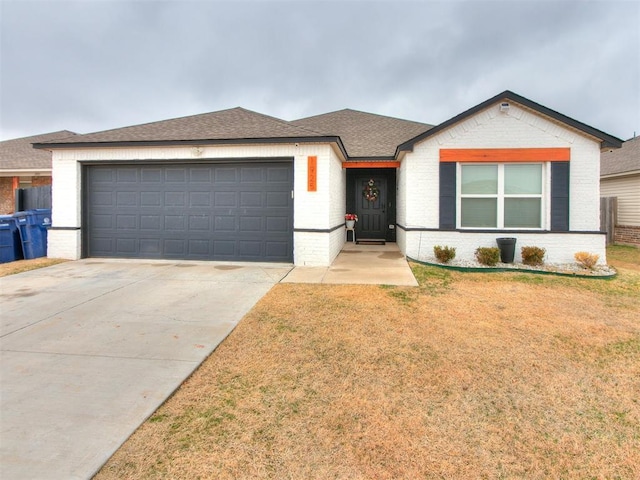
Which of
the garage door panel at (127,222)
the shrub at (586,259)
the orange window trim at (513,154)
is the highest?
the orange window trim at (513,154)

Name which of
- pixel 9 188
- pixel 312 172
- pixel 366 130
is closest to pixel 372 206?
pixel 366 130

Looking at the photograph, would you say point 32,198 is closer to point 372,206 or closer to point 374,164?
point 374,164

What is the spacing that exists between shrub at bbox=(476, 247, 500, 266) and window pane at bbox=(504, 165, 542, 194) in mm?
1751

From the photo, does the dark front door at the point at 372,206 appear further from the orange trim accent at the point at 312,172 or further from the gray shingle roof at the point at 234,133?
the orange trim accent at the point at 312,172

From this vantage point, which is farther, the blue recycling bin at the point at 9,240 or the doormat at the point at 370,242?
the doormat at the point at 370,242

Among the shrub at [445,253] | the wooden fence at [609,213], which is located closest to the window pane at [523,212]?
the shrub at [445,253]

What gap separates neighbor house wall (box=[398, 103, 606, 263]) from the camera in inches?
341

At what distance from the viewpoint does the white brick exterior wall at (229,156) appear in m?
8.60

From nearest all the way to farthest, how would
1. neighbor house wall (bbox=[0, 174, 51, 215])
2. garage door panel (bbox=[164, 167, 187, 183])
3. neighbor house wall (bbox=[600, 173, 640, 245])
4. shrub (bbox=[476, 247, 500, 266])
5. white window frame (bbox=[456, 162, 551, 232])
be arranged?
shrub (bbox=[476, 247, 500, 266]), white window frame (bbox=[456, 162, 551, 232]), garage door panel (bbox=[164, 167, 187, 183]), neighbor house wall (bbox=[600, 173, 640, 245]), neighbor house wall (bbox=[0, 174, 51, 215])

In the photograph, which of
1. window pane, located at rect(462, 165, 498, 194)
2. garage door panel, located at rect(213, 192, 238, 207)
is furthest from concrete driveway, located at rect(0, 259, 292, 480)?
window pane, located at rect(462, 165, 498, 194)

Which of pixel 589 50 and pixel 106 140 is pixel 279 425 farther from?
pixel 589 50

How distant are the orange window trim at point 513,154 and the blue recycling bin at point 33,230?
1135 cm

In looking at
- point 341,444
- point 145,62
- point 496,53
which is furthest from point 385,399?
point 496,53

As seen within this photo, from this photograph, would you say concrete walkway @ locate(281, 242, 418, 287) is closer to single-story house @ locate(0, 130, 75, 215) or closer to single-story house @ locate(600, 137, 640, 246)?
single-story house @ locate(600, 137, 640, 246)
